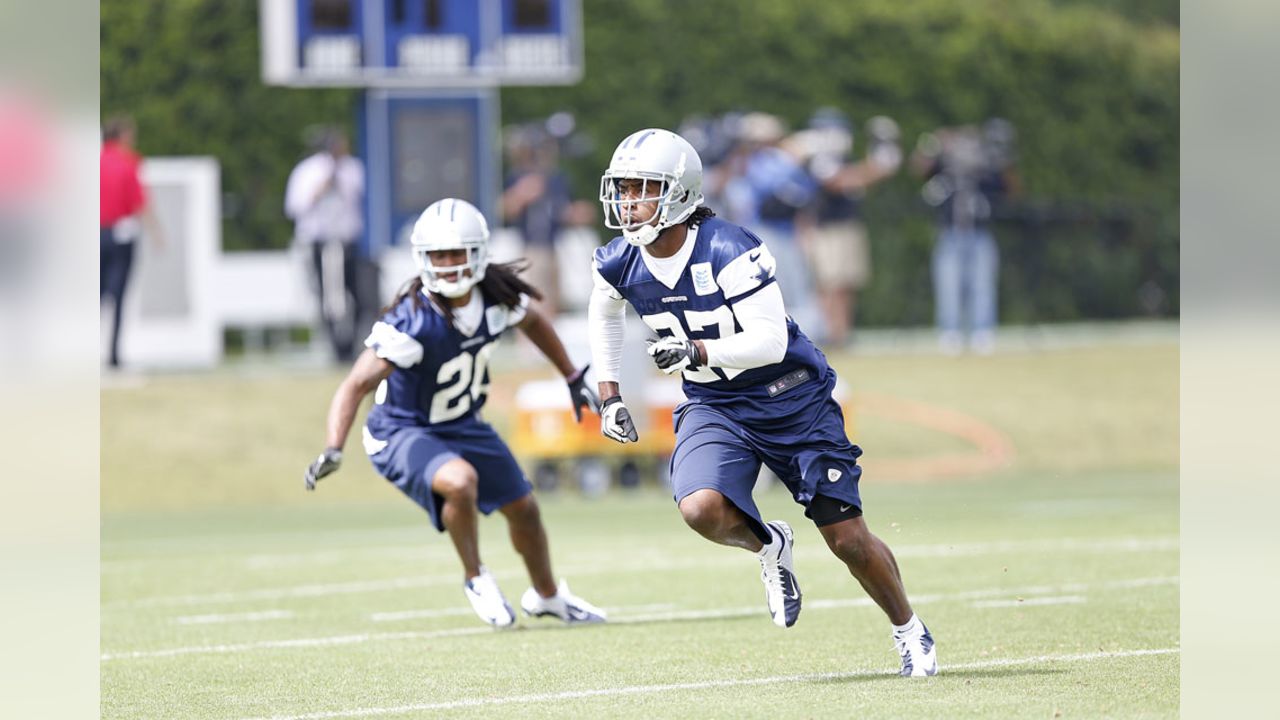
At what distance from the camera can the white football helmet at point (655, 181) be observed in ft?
22.1

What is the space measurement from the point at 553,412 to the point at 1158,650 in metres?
8.21

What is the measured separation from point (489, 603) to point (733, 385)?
201 centimetres

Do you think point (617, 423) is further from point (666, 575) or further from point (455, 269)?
point (666, 575)

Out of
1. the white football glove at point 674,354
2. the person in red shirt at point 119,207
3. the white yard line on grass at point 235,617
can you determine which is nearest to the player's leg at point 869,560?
the white football glove at point 674,354

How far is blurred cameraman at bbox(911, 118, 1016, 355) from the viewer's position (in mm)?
19688

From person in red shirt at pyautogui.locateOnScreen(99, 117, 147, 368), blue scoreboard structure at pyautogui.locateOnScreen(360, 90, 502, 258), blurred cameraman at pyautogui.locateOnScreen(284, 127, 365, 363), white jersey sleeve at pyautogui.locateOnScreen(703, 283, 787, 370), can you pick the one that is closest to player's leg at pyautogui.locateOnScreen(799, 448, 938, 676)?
white jersey sleeve at pyautogui.locateOnScreen(703, 283, 787, 370)

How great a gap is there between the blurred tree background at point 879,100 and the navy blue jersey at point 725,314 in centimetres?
1558

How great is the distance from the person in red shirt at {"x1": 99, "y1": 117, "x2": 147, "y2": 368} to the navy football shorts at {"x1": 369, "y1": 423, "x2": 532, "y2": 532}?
8880 millimetres

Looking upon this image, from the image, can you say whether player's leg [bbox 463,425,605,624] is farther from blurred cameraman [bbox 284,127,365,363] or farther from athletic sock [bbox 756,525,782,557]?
blurred cameraman [bbox 284,127,365,363]

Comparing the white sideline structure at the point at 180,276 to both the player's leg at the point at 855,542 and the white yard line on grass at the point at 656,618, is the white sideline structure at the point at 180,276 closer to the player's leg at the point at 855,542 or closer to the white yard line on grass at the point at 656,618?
the white yard line on grass at the point at 656,618

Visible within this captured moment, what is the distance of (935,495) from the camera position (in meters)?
14.6

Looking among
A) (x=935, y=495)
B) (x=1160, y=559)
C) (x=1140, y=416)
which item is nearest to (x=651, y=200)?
(x=1160, y=559)

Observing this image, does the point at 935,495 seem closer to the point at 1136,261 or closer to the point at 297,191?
the point at 297,191
